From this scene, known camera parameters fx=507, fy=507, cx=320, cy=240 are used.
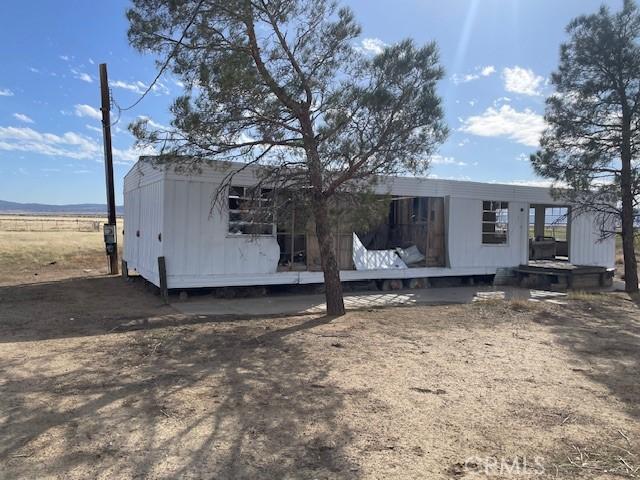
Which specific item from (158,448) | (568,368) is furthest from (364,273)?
(158,448)

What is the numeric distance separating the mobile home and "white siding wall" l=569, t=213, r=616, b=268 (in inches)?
1.2

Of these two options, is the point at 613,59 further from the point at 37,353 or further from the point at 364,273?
the point at 37,353

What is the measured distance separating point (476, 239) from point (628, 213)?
3570 mm

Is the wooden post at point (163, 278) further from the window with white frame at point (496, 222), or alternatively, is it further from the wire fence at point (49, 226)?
the wire fence at point (49, 226)

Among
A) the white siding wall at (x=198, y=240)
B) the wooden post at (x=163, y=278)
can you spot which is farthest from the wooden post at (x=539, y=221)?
the wooden post at (x=163, y=278)

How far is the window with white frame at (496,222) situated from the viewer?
14.1m

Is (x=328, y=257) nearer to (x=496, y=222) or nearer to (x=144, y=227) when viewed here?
(x=144, y=227)

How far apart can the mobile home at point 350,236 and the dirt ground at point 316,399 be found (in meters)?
2.43

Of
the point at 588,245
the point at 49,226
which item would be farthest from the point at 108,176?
the point at 49,226

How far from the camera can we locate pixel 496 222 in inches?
553

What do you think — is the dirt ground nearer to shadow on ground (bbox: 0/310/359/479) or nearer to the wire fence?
shadow on ground (bbox: 0/310/359/479)

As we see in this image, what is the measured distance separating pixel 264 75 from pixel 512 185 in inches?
367

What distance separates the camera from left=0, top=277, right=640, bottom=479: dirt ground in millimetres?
3195

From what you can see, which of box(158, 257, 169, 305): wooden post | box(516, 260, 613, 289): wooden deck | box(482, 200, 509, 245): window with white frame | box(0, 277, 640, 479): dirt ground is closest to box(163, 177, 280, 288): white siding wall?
box(158, 257, 169, 305): wooden post
